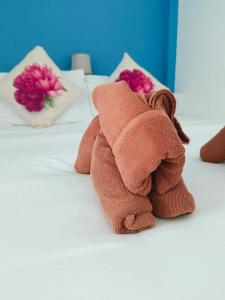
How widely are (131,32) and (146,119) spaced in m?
2.29

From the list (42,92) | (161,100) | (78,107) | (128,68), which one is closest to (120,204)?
(161,100)

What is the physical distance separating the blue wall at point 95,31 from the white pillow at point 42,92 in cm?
46

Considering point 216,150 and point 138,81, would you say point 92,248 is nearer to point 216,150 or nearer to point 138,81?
point 216,150

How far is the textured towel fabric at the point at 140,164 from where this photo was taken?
55 cm

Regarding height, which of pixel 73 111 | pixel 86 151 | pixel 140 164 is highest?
pixel 140 164

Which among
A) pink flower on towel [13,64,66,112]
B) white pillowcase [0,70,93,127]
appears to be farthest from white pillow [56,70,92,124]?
pink flower on towel [13,64,66,112]

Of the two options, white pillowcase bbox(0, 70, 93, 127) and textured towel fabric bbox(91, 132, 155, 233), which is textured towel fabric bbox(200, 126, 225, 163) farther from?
white pillowcase bbox(0, 70, 93, 127)

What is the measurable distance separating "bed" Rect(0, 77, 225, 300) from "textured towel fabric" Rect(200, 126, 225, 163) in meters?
0.14

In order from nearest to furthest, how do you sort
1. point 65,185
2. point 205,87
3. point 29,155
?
point 65,185
point 29,155
point 205,87

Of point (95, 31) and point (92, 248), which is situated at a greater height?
point (95, 31)

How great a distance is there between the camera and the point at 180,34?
275 centimetres

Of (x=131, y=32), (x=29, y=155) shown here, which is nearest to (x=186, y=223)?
(x=29, y=155)

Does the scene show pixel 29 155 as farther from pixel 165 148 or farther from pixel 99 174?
pixel 165 148

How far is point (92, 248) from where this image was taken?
51 cm
